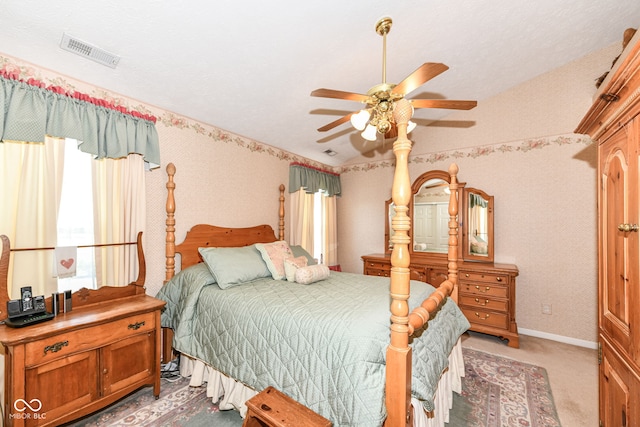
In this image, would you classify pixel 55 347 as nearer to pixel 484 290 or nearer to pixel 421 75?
pixel 421 75

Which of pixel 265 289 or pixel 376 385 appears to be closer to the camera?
pixel 376 385

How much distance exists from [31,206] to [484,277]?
4.17 m

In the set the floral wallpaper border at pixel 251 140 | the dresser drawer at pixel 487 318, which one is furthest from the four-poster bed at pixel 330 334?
the dresser drawer at pixel 487 318

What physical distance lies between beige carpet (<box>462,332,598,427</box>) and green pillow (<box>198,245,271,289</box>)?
2.48 metres

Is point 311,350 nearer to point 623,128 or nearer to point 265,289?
point 265,289

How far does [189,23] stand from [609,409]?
3.16 metres

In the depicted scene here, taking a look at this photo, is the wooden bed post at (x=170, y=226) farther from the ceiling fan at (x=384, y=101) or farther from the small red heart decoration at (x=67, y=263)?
the ceiling fan at (x=384, y=101)

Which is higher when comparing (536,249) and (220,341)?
(536,249)

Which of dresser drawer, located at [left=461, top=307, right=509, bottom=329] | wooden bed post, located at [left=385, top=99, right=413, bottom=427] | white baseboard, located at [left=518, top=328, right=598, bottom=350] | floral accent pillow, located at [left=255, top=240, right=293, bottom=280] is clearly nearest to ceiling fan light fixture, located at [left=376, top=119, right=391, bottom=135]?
wooden bed post, located at [left=385, top=99, right=413, bottom=427]

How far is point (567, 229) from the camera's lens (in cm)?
319

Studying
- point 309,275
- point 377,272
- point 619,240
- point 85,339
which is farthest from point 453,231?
point 85,339

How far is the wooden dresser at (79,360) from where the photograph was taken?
144 cm

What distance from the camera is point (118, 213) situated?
2236 millimetres

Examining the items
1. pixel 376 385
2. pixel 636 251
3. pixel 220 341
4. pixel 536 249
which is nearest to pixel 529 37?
pixel 536 249
